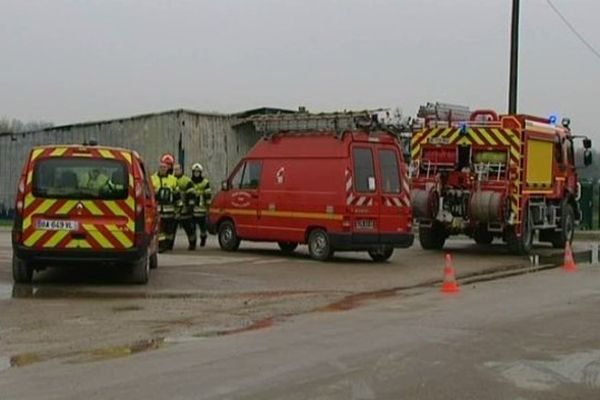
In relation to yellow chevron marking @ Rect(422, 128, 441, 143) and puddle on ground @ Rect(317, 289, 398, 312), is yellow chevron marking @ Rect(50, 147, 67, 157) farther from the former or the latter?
yellow chevron marking @ Rect(422, 128, 441, 143)

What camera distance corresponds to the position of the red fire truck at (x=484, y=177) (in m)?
20.8

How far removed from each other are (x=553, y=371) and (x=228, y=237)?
12.7 meters

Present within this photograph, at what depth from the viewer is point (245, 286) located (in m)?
14.3

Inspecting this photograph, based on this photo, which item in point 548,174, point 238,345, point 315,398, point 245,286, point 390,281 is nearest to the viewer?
point 315,398

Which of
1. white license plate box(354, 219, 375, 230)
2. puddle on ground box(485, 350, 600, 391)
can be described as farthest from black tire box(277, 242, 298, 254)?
puddle on ground box(485, 350, 600, 391)

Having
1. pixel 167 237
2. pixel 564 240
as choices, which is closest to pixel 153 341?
pixel 167 237

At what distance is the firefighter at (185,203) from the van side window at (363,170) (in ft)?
12.2

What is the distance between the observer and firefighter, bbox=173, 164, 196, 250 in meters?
19.7

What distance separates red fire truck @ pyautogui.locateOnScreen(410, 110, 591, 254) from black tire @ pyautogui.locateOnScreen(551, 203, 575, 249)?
3.65 ft

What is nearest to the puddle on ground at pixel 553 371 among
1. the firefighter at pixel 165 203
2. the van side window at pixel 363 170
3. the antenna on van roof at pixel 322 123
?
Result: the van side window at pixel 363 170

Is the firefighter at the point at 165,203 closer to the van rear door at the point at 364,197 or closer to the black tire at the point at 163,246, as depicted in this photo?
the black tire at the point at 163,246

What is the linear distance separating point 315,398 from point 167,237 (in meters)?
13.2

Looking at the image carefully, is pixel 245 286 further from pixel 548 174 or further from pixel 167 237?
pixel 548 174

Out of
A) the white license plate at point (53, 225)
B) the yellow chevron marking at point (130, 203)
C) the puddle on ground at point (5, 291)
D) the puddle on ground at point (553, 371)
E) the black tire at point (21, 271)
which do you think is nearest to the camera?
the puddle on ground at point (553, 371)
